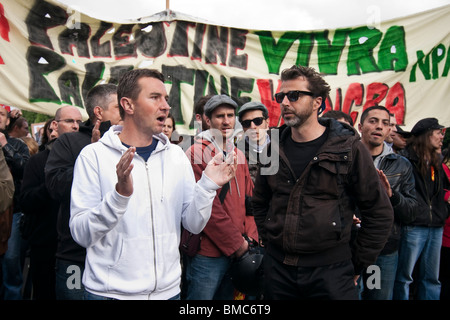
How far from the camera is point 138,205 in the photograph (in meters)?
2.18

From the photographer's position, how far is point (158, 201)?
7.33ft

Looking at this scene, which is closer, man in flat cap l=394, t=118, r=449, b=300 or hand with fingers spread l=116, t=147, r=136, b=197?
hand with fingers spread l=116, t=147, r=136, b=197

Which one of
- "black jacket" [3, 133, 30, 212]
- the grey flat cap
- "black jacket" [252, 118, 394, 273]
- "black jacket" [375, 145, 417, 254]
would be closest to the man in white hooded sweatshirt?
"black jacket" [252, 118, 394, 273]

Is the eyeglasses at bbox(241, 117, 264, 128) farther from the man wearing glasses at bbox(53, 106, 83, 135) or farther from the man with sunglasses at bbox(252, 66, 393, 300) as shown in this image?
the man wearing glasses at bbox(53, 106, 83, 135)

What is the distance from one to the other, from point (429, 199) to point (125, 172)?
3.81 metres

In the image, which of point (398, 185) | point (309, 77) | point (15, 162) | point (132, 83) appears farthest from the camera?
point (15, 162)

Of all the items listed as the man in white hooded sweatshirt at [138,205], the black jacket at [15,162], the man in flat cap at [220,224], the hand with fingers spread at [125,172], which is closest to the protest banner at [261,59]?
the black jacket at [15,162]

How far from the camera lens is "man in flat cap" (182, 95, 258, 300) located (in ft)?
10.9

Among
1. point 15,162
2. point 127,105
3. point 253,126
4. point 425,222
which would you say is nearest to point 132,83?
point 127,105

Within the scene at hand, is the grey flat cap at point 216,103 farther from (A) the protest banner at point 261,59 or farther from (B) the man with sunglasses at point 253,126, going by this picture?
(A) the protest banner at point 261,59

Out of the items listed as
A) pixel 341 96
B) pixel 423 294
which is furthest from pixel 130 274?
pixel 341 96

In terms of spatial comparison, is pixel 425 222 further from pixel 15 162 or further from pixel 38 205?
pixel 15 162

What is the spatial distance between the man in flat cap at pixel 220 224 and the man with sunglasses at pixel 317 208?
1.56ft
